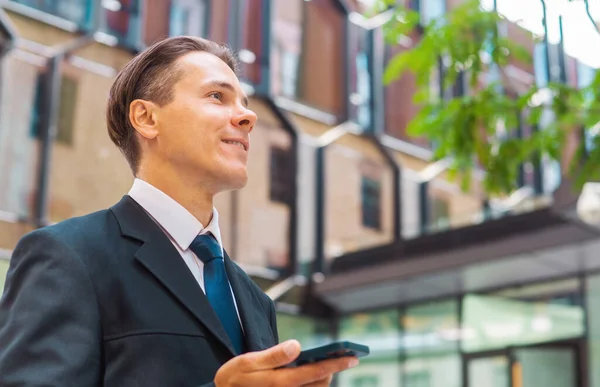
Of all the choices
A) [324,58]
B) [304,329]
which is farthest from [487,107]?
[324,58]

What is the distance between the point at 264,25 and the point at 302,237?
12.5 feet

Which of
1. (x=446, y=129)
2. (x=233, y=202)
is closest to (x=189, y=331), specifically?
(x=446, y=129)

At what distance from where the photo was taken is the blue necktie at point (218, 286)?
1.56 m

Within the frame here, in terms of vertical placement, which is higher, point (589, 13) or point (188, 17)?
point (188, 17)

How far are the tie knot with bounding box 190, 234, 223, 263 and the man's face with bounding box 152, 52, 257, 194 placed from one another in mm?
102

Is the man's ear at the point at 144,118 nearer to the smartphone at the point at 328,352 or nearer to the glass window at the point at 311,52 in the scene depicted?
the smartphone at the point at 328,352

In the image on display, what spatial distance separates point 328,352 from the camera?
1.25 meters

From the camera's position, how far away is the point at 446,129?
563 cm

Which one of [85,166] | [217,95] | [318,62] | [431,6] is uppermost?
[431,6]

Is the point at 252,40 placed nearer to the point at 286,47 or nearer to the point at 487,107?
the point at 286,47

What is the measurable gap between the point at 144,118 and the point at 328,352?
2.33 feet

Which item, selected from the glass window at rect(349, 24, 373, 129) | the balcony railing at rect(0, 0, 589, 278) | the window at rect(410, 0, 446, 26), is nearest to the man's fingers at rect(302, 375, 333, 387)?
the balcony railing at rect(0, 0, 589, 278)

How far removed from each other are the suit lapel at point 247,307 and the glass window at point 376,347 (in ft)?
41.7

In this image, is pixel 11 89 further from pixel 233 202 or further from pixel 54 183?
pixel 233 202
